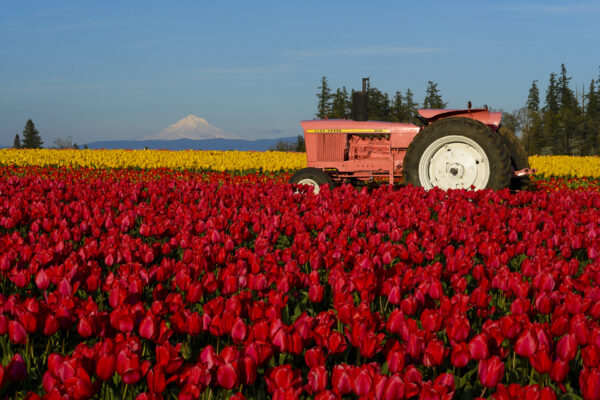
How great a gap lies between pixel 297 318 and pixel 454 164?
609 centimetres

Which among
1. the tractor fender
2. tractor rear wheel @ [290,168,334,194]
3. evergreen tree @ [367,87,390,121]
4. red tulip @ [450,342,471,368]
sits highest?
evergreen tree @ [367,87,390,121]

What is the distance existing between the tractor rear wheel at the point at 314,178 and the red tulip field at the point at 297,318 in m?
3.61

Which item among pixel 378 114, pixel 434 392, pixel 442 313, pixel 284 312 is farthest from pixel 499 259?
pixel 378 114

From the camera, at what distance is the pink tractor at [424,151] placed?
7.84m

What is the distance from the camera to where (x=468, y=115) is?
919 centimetres

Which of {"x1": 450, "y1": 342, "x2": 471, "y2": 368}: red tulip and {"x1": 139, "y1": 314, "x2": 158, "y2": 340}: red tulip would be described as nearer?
{"x1": 450, "y1": 342, "x2": 471, "y2": 368}: red tulip

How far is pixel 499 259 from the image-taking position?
12.8ft

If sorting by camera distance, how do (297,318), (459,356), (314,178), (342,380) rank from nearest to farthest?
1. (342,380)
2. (459,356)
3. (297,318)
4. (314,178)

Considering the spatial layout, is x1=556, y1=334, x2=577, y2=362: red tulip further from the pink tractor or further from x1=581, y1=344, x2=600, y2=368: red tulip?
the pink tractor

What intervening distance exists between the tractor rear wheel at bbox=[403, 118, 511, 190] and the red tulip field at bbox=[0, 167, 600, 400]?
2.62 metres

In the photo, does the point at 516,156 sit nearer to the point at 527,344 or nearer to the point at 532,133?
the point at 527,344

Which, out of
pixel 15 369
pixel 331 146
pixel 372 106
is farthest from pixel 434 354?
pixel 372 106

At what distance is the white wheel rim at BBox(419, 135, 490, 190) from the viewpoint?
8.07m

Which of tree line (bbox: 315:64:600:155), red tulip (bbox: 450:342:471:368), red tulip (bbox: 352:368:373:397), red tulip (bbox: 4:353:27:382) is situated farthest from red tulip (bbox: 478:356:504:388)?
tree line (bbox: 315:64:600:155)
